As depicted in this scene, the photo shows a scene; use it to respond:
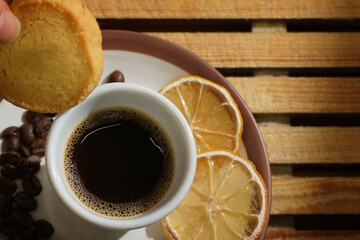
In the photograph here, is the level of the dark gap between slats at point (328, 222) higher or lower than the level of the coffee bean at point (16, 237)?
lower

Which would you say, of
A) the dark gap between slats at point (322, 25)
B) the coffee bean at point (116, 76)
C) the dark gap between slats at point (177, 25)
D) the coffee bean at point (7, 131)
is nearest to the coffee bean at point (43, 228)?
the coffee bean at point (7, 131)

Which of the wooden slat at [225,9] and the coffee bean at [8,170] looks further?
the wooden slat at [225,9]

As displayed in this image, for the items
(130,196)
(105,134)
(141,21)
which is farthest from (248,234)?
(141,21)

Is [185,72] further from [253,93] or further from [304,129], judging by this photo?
[304,129]

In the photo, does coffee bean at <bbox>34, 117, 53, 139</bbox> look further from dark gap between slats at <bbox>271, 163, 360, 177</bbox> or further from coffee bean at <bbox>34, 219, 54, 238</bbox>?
dark gap between slats at <bbox>271, 163, 360, 177</bbox>

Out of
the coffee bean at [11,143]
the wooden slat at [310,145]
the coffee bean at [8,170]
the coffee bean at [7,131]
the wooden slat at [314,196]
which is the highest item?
the coffee bean at [7,131]

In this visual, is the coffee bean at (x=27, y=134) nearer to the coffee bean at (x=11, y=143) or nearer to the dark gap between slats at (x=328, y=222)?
the coffee bean at (x=11, y=143)
